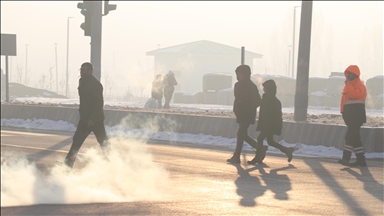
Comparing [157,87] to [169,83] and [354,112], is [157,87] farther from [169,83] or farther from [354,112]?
[354,112]

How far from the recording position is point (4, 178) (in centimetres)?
909

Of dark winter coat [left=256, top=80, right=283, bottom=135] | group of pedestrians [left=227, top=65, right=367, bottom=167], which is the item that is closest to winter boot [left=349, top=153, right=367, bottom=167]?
group of pedestrians [left=227, top=65, right=367, bottom=167]

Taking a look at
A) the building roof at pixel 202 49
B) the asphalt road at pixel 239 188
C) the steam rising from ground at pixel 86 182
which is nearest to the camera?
the asphalt road at pixel 239 188

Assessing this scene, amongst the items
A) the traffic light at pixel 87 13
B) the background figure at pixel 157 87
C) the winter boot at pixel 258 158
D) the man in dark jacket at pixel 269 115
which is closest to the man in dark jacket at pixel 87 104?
the winter boot at pixel 258 158

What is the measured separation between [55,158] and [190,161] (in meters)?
2.40

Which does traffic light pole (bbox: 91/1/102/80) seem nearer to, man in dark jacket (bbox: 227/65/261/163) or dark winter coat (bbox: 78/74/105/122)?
man in dark jacket (bbox: 227/65/261/163)

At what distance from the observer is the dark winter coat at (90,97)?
1169 cm

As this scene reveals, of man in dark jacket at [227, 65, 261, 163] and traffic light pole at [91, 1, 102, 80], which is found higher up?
traffic light pole at [91, 1, 102, 80]

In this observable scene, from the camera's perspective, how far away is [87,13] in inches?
809

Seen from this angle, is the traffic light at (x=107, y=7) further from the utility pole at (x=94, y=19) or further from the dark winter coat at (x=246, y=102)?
the dark winter coat at (x=246, y=102)

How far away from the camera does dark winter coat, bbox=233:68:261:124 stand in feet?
45.4

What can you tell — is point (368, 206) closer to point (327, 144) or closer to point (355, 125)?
point (355, 125)

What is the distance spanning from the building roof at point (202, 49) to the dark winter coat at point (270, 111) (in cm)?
9908

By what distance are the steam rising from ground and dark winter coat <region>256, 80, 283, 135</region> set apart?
221 cm
